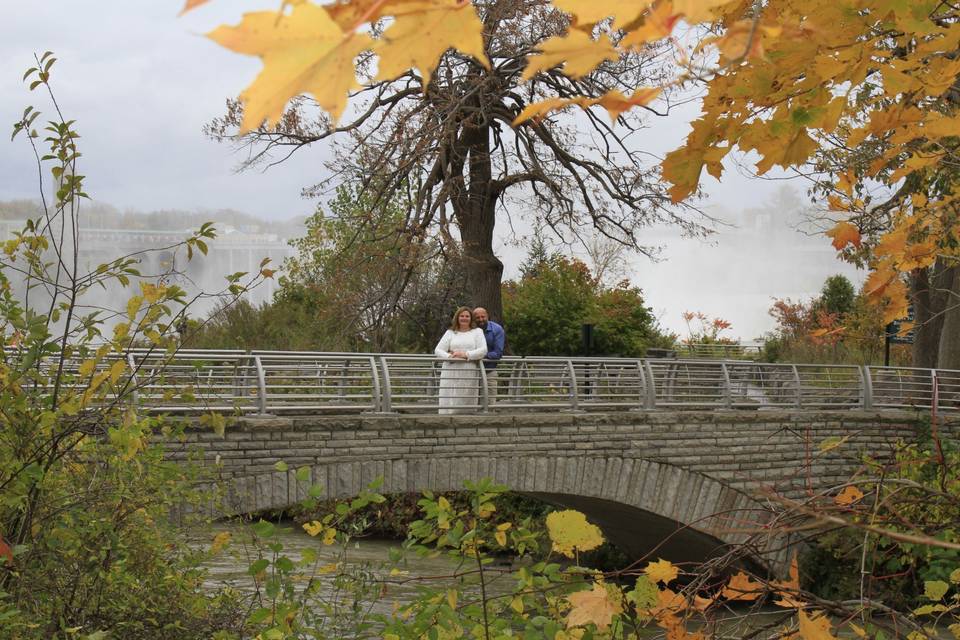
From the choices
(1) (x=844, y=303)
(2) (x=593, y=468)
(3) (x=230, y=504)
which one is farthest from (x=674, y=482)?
(1) (x=844, y=303)

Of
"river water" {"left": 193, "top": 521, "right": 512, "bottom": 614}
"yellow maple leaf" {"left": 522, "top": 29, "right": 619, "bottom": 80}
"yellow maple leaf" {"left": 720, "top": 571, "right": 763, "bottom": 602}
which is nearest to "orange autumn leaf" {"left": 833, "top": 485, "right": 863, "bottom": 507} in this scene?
"yellow maple leaf" {"left": 720, "top": 571, "right": 763, "bottom": 602}

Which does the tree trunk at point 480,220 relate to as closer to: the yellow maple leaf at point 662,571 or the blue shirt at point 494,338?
the blue shirt at point 494,338

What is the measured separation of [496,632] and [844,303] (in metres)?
34.1

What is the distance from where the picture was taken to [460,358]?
12125 millimetres

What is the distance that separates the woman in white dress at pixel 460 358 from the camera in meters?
12.2

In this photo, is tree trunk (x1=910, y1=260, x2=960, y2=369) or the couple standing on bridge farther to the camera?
tree trunk (x1=910, y1=260, x2=960, y2=369)

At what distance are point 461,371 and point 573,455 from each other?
165 centimetres

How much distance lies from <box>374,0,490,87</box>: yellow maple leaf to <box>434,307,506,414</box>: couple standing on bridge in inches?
406

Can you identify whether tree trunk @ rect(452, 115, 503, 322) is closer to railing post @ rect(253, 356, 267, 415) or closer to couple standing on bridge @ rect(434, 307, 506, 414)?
couple standing on bridge @ rect(434, 307, 506, 414)

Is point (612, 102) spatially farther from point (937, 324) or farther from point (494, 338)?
point (937, 324)

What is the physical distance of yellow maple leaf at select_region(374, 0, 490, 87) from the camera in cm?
139

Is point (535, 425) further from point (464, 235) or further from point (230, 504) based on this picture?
point (464, 235)

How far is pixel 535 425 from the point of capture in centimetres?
1305

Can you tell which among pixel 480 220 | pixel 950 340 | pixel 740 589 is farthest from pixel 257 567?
pixel 950 340
